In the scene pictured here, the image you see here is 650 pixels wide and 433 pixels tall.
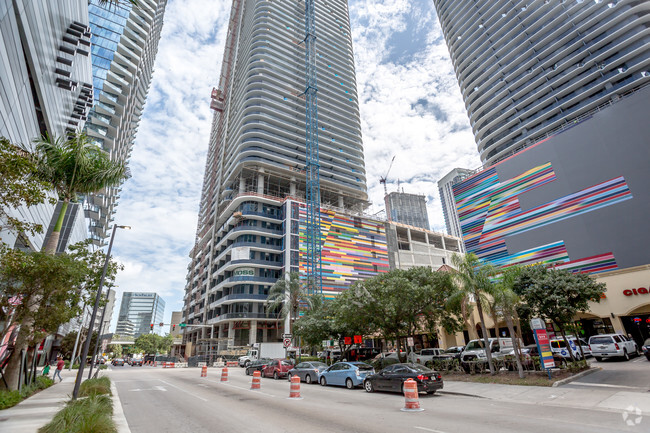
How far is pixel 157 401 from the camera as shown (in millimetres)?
15906

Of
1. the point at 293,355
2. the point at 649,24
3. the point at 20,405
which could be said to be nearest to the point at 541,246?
the point at 293,355

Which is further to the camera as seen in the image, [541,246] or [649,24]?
[649,24]

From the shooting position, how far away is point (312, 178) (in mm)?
80125

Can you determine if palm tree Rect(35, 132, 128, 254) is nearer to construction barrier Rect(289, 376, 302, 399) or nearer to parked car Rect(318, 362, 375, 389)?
construction barrier Rect(289, 376, 302, 399)

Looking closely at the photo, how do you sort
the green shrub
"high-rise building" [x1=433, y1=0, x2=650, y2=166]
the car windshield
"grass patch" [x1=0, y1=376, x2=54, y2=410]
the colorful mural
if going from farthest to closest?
the colorful mural, "high-rise building" [x1=433, y1=0, x2=650, y2=166], the car windshield, "grass patch" [x1=0, y1=376, x2=54, y2=410], the green shrub

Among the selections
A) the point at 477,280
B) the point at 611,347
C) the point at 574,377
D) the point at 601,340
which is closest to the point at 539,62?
the point at 601,340

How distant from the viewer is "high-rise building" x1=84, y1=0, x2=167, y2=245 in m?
59.2

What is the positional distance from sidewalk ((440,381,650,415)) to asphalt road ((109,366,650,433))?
1004 mm

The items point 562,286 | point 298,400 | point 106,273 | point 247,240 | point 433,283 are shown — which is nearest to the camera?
point 298,400

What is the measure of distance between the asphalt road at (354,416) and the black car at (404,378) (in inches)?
21.7

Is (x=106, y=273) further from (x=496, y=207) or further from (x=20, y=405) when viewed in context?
(x=496, y=207)

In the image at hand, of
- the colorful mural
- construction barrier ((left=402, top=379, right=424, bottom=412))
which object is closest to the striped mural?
the colorful mural

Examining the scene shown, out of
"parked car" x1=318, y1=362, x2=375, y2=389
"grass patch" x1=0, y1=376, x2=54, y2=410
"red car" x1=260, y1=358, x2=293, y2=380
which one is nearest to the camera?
"grass patch" x1=0, y1=376, x2=54, y2=410

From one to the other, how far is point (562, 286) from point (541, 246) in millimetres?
26947
